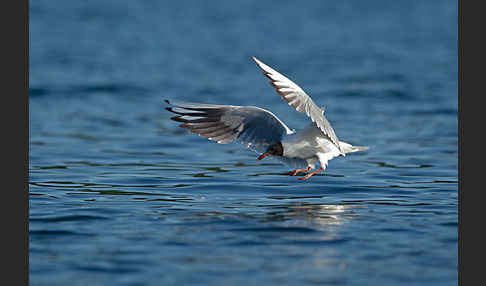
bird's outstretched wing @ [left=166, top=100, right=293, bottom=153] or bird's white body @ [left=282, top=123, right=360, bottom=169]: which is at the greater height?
bird's outstretched wing @ [left=166, top=100, right=293, bottom=153]

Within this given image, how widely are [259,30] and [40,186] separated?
30412mm

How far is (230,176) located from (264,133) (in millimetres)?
1885

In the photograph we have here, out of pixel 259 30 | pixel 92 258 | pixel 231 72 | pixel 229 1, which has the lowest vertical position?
pixel 92 258

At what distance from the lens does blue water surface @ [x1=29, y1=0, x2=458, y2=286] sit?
22.7 ft

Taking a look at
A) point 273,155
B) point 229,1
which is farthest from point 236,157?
point 229,1

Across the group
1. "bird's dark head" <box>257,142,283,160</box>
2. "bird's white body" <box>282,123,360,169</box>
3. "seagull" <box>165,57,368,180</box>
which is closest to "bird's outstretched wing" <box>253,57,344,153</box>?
"seagull" <box>165,57,368,180</box>

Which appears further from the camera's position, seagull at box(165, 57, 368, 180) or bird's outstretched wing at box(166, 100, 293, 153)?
bird's outstretched wing at box(166, 100, 293, 153)

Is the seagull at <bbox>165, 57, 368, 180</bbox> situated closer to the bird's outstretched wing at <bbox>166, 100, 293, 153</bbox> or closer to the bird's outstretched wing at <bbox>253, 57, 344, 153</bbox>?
the bird's outstretched wing at <bbox>166, 100, 293, 153</bbox>

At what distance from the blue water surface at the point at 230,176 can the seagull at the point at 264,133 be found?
0.60 meters

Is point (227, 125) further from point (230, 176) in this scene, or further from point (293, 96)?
point (230, 176)

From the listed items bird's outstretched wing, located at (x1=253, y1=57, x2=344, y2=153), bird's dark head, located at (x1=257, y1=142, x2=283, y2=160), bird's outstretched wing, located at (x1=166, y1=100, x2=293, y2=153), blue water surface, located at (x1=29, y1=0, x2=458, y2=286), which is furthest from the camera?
bird's outstretched wing, located at (x1=166, y1=100, x2=293, y2=153)

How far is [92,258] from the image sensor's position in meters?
7.03

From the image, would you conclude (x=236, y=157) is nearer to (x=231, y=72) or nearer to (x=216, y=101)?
(x=216, y=101)

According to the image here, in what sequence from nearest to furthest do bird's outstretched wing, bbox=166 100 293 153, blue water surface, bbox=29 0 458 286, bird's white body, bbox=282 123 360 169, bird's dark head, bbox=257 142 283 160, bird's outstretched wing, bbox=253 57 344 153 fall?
blue water surface, bbox=29 0 458 286, bird's outstretched wing, bbox=253 57 344 153, bird's white body, bbox=282 123 360 169, bird's dark head, bbox=257 142 283 160, bird's outstretched wing, bbox=166 100 293 153
